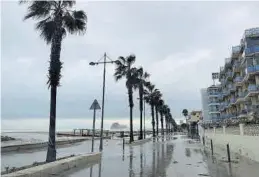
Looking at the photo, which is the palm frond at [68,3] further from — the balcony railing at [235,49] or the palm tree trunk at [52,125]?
the balcony railing at [235,49]

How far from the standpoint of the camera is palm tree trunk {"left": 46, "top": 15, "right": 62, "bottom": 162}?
17.0m

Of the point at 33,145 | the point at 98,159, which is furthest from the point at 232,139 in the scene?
the point at 33,145

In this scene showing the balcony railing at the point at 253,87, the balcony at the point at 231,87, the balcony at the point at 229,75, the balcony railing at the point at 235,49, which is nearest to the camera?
the balcony railing at the point at 253,87

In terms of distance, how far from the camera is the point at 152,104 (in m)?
79.6

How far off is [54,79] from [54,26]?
2747 mm

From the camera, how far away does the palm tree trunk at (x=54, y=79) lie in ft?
55.8

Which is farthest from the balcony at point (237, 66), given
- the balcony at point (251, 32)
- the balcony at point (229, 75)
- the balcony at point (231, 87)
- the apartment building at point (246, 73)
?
the balcony at point (251, 32)

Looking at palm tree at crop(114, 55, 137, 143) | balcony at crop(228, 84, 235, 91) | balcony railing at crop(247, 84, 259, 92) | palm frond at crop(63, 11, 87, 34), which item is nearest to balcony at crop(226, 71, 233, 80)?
balcony at crop(228, 84, 235, 91)

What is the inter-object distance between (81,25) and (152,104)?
203 ft

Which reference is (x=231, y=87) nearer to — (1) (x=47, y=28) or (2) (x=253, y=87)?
(2) (x=253, y=87)

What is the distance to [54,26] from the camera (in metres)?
18.0

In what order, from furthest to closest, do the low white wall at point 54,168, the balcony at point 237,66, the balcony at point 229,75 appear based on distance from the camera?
the balcony at point 229,75, the balcony at point 237,66, the low white wall at point 54,168

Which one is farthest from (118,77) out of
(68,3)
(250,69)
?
(68,3)

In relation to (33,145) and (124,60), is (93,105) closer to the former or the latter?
(33,145)
